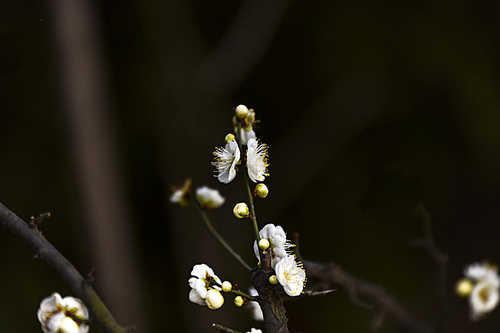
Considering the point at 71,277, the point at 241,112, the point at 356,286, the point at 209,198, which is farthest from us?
the point at 356,286

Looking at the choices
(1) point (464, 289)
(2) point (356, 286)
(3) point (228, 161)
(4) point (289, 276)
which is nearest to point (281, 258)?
(4) point (289, 276)

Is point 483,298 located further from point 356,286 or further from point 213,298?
point 213,298

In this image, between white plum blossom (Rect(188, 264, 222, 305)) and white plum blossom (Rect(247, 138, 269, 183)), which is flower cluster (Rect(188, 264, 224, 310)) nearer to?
white plum blossom (Rect(188, 264, 222, 305))

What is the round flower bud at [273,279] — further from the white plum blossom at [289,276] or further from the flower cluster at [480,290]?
the flower cluster at [480,290]

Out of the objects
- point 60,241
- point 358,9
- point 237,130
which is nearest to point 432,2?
point 358,9

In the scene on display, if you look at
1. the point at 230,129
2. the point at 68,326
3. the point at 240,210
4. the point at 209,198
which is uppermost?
the point at 230,129

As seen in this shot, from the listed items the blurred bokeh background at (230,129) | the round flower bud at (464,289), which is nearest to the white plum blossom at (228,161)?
the round flower bud at (464,289)

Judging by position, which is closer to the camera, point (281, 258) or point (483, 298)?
point (281, 258)
